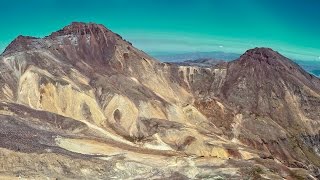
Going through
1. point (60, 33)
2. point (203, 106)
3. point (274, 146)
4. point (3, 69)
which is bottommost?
→ point (274, 146)

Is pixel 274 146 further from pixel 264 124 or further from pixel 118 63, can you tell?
pixel 118 63

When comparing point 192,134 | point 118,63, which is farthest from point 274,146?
point 118,63

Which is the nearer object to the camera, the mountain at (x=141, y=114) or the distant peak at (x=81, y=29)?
the mountain at (x=141, y=114)

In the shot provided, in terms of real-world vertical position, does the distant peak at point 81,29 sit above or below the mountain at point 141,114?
above

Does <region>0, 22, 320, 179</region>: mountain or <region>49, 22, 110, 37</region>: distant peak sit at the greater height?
<region>49, 22, 110, 37</region>: distant peak

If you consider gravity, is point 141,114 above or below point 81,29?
below
